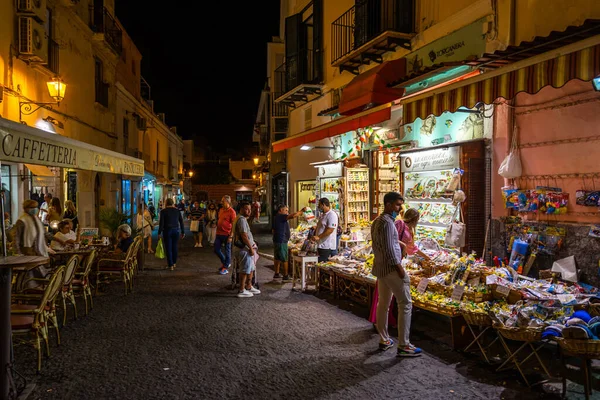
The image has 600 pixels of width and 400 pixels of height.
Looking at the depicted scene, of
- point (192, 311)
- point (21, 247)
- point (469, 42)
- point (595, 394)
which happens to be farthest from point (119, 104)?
point (595, 394)

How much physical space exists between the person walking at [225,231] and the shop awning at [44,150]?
4.07m

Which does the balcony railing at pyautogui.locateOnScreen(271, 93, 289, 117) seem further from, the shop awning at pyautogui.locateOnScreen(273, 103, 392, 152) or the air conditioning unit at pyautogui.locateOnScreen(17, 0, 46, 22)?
the air conditioning unit at pyautogui.locateOnScreen(17, 0, 46, 22)

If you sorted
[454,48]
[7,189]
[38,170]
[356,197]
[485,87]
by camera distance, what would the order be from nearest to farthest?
[485,87] < [454,48] < [7,189] < [356,197] < [38,170]

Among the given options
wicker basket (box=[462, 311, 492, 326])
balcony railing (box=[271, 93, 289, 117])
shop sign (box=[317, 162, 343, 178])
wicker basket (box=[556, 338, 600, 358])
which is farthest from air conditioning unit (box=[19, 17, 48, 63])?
balcony railing (box=[271, 93, 289, 117])

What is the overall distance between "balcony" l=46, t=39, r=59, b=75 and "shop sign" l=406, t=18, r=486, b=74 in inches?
412

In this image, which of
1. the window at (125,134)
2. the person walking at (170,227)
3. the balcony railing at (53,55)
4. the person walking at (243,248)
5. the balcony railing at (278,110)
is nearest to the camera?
the person walking at (243,248)

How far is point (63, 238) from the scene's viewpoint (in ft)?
33.1

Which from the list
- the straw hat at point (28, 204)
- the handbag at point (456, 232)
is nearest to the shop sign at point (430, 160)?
the handbag at point (456, 232)

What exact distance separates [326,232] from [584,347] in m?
5.71

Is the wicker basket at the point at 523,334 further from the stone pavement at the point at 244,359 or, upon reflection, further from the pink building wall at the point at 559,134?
the pink building wall at the point at 559,134

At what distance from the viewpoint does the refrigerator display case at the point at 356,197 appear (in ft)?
37.9

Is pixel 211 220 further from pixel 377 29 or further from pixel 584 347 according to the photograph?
pixel 584 347

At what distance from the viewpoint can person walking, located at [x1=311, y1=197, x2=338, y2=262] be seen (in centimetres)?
954

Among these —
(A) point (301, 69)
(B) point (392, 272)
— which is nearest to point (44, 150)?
(B) point (392, 272)
